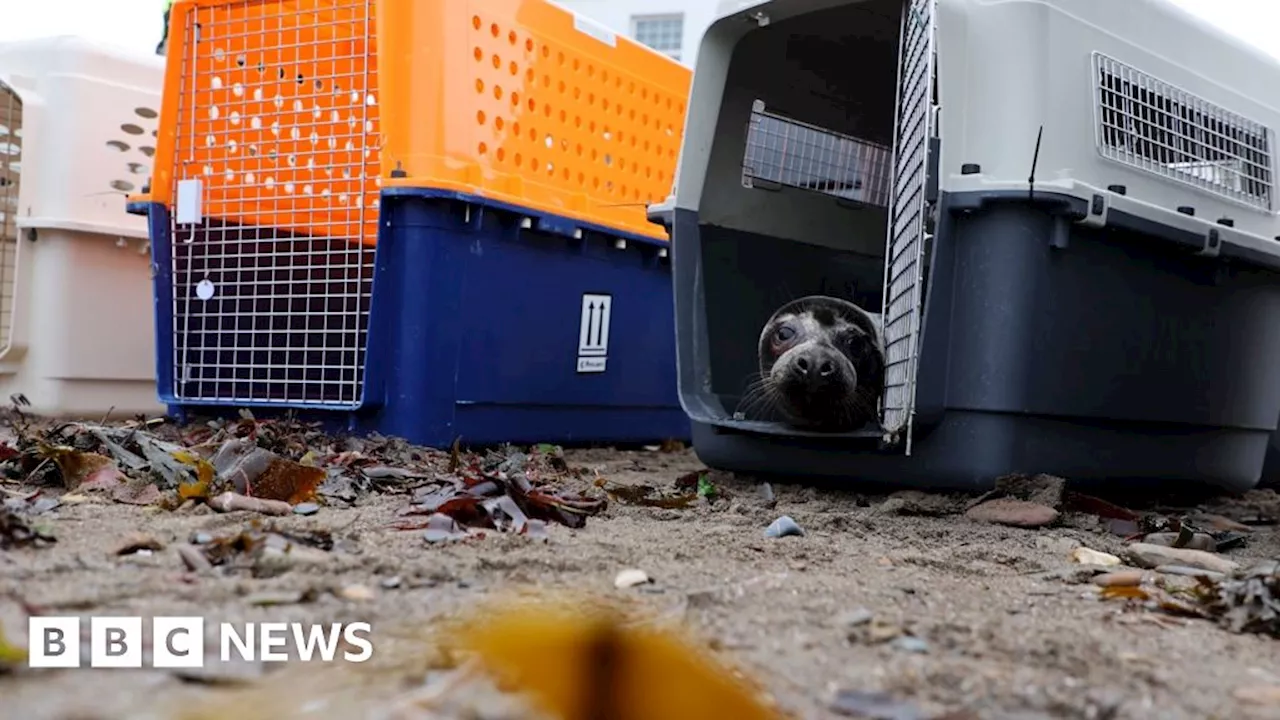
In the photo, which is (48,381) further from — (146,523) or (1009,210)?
(1009,210)

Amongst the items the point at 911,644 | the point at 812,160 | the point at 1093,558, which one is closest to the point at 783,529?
the point at 1093,558

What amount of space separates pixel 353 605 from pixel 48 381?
2685 mm

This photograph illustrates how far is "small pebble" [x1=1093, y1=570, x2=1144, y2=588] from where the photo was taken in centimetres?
185

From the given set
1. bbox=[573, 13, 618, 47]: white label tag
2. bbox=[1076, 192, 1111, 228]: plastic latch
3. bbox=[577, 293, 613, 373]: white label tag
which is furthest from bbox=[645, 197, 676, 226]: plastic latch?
bbox=[1076, 192, 1111, 228]: plastic latch

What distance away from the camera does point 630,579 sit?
165cm

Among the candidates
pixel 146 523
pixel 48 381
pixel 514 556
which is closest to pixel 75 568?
pixel 146 523

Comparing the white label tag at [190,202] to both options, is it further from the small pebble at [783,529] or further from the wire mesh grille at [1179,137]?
the wire mesh grille at [1179,137]

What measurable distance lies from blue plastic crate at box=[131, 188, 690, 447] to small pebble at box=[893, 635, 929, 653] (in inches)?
76.6

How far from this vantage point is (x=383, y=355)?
10.3 feet

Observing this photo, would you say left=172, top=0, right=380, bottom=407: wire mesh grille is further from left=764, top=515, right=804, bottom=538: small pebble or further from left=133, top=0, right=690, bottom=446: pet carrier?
left=764, top=515, right=804, bottom=538: small pebble

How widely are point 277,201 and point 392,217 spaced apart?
409mm

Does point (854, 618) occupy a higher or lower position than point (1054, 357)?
lower

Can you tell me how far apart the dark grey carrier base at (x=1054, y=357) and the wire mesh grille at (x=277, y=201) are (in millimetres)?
884

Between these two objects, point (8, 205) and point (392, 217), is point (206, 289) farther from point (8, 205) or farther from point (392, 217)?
point (8, 205)
